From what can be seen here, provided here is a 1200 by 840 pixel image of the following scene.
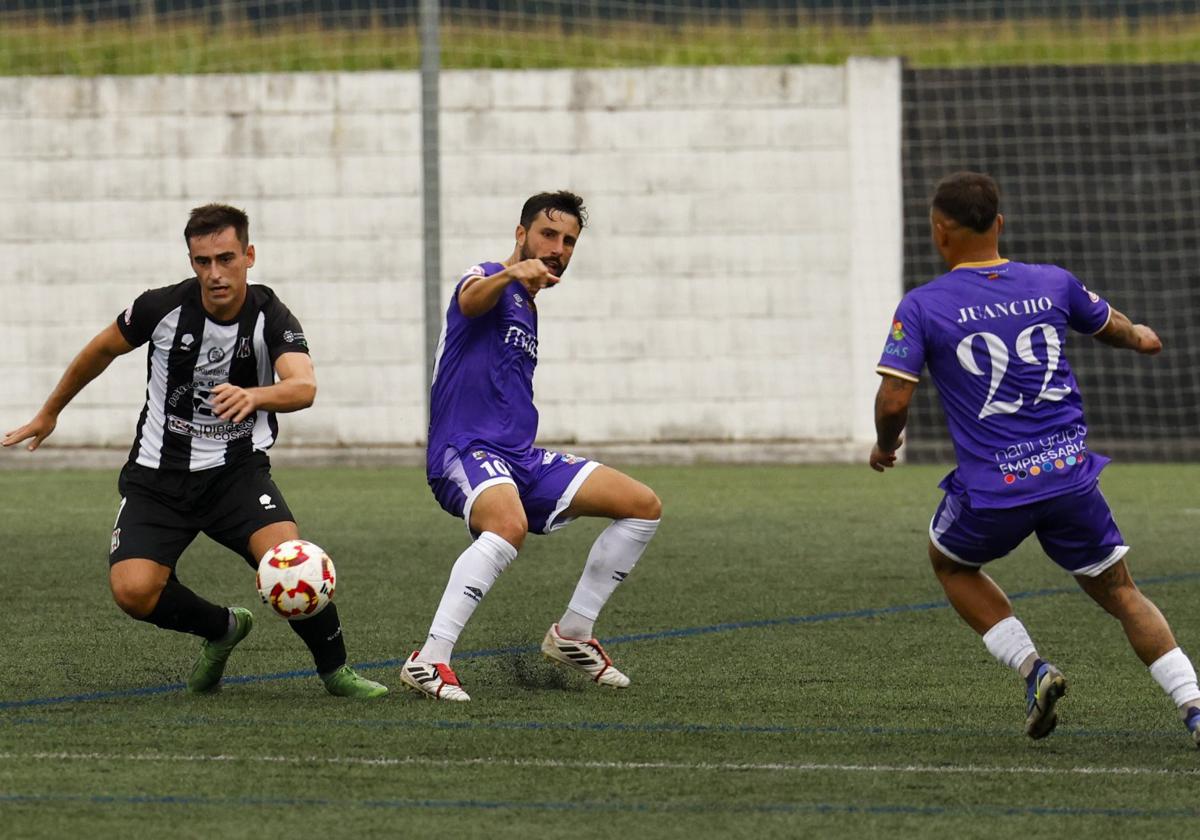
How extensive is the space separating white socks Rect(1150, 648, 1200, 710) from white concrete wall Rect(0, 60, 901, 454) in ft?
34.4

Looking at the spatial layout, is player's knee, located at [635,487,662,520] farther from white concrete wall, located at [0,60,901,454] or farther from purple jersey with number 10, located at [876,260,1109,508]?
white concrete wall, located at [0,60,901,454]

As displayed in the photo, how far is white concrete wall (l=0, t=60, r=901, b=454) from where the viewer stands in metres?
15.4

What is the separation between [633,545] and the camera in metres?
6.35

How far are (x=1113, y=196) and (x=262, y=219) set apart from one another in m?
6.75

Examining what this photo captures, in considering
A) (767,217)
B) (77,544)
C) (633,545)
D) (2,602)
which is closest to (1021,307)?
(633,545)

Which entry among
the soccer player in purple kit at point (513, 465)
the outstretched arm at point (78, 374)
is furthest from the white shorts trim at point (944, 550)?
the outstretched arm at point (78, 374)

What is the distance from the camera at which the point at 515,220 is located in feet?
50.8

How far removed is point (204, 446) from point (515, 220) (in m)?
9.59

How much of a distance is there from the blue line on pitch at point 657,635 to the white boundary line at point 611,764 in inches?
35.3

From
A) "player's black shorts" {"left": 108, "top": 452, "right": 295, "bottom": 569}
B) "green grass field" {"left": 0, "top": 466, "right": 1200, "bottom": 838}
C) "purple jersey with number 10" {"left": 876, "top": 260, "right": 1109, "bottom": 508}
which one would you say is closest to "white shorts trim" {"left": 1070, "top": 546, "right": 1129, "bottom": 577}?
"purple jersey with number 10" {"left": 876, "top": 260, "right": 1109, "bottom": 508}

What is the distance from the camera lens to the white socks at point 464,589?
5.84 metres

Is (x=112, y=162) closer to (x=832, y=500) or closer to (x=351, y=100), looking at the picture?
(x=351, y=100)

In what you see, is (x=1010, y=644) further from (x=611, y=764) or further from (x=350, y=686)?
(x=350, y=686)

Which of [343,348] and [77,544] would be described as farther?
[343,348]
